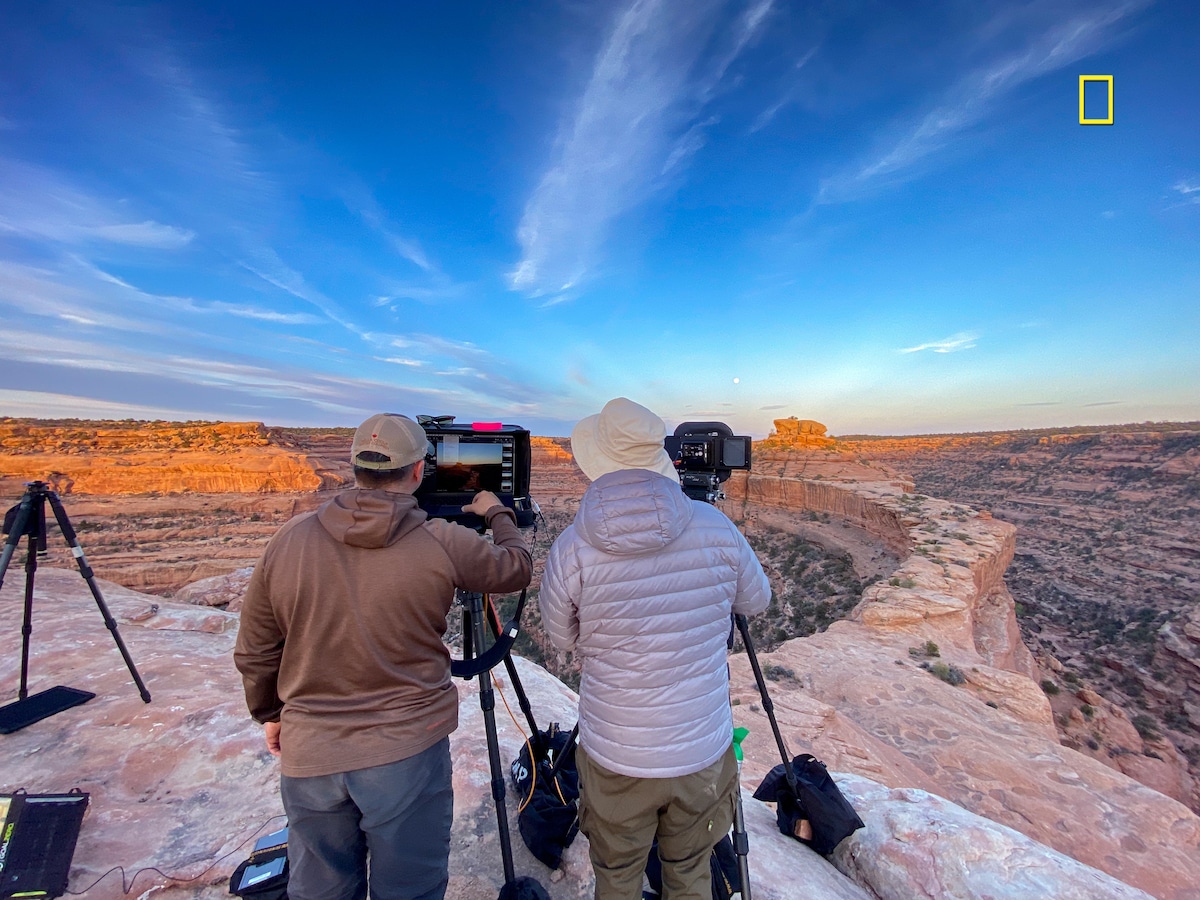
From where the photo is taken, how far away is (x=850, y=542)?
1977 centimetres

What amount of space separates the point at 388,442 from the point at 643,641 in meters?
1.05

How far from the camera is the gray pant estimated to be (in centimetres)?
138

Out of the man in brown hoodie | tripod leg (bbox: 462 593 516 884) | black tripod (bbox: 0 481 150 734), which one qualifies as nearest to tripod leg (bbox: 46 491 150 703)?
black tripod (bbox: 0 481 150 734)

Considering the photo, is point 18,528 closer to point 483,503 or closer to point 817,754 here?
point 483,503

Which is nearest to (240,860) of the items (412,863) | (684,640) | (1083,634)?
(412,863)

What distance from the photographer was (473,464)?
2.23m

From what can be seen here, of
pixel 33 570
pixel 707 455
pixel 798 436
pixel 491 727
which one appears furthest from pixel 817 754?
pixel 798 436

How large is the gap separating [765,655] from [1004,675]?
3.71m

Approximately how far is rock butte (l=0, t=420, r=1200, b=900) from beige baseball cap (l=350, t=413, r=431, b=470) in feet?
6.56

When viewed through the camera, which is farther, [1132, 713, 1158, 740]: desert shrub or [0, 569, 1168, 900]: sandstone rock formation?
[1132, 713, 1158, 740]: desert shrub

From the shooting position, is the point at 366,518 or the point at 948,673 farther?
the point at 948,673

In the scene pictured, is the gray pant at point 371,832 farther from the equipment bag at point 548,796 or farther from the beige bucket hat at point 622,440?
the beige bucket hat at point 622,440

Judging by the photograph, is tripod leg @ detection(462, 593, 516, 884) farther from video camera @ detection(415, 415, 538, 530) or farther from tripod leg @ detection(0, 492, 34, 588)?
tripod leg @ detection(0, 492, 34, 588)

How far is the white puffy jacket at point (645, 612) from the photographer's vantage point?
1.45m
